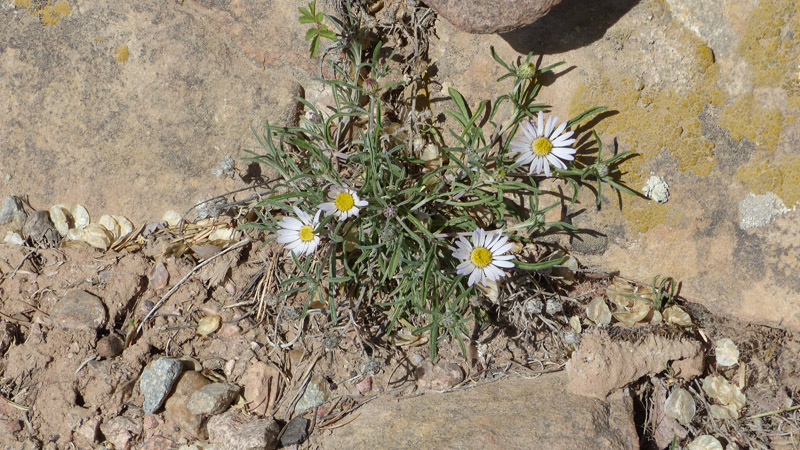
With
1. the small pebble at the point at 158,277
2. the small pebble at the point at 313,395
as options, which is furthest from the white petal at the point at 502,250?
the small pebble at the point at 158,277

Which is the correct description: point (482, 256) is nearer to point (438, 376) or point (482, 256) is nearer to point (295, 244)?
point (438, 376)

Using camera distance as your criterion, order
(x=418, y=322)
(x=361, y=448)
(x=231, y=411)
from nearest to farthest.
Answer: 1. (x=361, y=448)
2. (x=231, y=411)
3. (x=418, y=322)

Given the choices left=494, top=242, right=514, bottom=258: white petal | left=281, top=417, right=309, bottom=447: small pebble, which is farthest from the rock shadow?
left=281, top=417, right=309, bottom=447: small pebble

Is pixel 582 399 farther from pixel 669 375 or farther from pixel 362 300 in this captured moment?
pixel 362 300

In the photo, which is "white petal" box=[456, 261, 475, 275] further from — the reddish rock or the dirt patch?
the reddish rock

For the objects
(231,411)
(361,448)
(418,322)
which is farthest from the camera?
(418,322)

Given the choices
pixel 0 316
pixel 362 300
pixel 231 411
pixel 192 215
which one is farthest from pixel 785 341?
pixel 0 316
